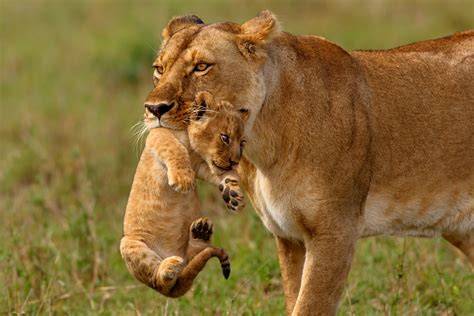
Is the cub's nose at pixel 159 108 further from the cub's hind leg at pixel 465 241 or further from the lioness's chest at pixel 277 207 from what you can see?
the cub's hind leg at pixel 465 241

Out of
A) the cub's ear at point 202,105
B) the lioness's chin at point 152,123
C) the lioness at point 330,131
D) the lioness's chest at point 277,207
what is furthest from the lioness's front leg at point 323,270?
the lioness's chin at point 152,123

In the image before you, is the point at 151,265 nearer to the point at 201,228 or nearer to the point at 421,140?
the point at 201,228

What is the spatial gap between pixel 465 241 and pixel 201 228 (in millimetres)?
1479

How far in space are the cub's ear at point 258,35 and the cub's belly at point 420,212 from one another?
30.3 inches

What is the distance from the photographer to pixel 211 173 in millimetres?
4762

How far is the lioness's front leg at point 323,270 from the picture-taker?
15.6 ft

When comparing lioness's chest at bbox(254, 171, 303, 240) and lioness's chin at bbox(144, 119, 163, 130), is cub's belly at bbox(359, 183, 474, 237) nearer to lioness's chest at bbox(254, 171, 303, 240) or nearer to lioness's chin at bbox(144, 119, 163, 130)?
lioness's chest at bbox(254, 171, 303, 240)

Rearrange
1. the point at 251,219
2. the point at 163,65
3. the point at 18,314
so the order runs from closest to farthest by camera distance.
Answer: the point at 163,65 < the point at 18,314 < the point at 251,219

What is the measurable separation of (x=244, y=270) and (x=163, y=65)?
1821 mm

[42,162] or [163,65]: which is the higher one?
[163,65]

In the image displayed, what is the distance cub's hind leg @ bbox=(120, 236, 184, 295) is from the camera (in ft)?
14.8

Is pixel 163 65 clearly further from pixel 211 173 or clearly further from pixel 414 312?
pixel 414 312

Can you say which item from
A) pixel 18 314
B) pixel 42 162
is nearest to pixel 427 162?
pixel 18 314

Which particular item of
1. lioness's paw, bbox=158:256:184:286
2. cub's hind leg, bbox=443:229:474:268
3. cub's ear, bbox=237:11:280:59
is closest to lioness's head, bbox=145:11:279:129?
cub's ear, bbox=237:11:280:59
